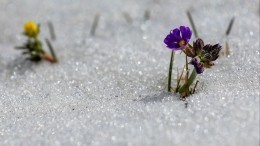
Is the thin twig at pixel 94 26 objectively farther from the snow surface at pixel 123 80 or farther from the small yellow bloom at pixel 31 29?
the small yellow bloom at pixel 31 29

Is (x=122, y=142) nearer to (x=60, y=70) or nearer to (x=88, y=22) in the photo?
(x=60, y=70)

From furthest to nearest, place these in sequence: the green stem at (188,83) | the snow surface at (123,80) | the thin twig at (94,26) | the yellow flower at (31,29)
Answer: the thin twig at (94,26) < the yellow flower at (31,29) < the green stem at (188,83) < the snow surface at (123,80)

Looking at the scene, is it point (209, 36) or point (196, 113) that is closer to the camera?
point (196, 113)

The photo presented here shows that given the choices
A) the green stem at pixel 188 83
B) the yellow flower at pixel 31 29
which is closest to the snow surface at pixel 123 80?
the green stem at pixel 188 83

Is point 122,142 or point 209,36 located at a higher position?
point 209,36

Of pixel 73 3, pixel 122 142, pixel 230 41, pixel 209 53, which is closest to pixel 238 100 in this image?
pixel 209 53

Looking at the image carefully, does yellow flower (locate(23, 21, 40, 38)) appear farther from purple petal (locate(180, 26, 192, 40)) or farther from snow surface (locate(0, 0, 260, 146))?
purple petal (locate(180, 26, 192, 40))

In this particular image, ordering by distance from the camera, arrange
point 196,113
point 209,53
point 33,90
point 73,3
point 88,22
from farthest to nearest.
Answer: point 73,3 → point 88,22 → point 33,90 → point 209,53 → point 196,113

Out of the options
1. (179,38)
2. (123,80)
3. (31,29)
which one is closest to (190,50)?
(179,38)
